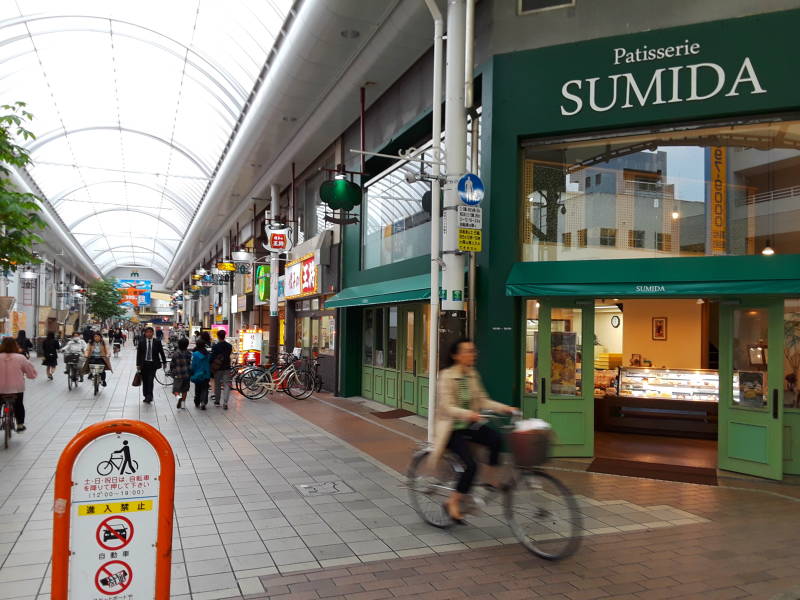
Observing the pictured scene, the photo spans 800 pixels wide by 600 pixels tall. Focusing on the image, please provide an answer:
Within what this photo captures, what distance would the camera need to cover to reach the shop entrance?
782cm

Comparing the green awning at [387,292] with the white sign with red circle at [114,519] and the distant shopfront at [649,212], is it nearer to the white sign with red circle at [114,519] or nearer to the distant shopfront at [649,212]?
the distant shopfront at [649,212]

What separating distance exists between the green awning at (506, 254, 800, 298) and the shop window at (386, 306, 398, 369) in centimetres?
534

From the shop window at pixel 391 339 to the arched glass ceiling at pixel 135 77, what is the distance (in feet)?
20.8

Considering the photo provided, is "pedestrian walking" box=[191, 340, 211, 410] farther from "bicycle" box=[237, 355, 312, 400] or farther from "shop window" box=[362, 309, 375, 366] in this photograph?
"shop window" box=[362, 309, 375, 366]

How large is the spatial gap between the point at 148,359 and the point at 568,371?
10.3m

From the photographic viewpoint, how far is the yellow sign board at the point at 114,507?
321cm

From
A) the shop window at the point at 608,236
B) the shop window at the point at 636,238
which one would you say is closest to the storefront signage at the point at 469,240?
the shop window at the point at 608,236

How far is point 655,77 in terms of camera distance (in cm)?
843

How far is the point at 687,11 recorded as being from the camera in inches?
328

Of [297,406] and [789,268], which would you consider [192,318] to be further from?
[789,268]

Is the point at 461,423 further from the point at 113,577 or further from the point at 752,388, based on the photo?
the point at 752,388

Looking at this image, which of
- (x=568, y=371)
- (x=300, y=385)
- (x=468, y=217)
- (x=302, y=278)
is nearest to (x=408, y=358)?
(x=300, y=385)

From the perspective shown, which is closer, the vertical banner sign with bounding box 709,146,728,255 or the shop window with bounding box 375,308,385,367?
the vertical banner sign with bounding box 709,146,728,255

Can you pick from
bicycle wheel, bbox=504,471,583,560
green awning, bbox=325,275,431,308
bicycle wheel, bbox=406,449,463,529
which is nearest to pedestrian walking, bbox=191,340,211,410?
green awning, bbox=325,275,431,308
